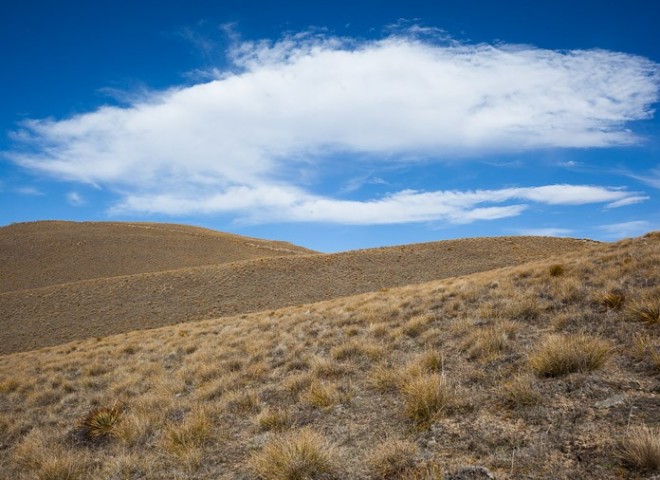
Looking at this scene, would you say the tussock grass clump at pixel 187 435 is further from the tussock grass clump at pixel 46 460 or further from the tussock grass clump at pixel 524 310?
the tussock grass clump at pixel 524 310

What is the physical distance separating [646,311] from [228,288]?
3793 cm

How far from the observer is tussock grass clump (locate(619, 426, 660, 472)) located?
3445 millimetres

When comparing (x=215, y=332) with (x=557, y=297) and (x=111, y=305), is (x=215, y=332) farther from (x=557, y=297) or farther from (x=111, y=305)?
(x=111, y=305)

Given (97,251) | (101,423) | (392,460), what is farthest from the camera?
(97,251)

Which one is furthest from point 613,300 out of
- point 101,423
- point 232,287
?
point 232,287

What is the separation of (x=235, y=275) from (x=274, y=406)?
3889 cm

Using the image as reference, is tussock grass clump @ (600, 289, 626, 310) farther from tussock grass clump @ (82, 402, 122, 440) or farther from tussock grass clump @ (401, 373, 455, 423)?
tussock grass clump @ (82, 402, 122, 440)

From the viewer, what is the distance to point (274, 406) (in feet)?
22.9

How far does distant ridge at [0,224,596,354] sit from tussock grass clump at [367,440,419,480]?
95.6 feet

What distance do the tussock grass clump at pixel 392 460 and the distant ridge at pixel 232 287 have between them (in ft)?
95.6

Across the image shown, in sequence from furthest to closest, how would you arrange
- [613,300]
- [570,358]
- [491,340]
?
[613,300] < [491,340] < [570,358]

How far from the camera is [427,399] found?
18.1 feet

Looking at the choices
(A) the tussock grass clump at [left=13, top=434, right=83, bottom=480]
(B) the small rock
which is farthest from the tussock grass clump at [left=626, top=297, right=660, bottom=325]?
(A) the tussock grass clump at [left=13, top=434, right=83, bottom=480]

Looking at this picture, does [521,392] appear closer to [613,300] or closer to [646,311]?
[646,311]
